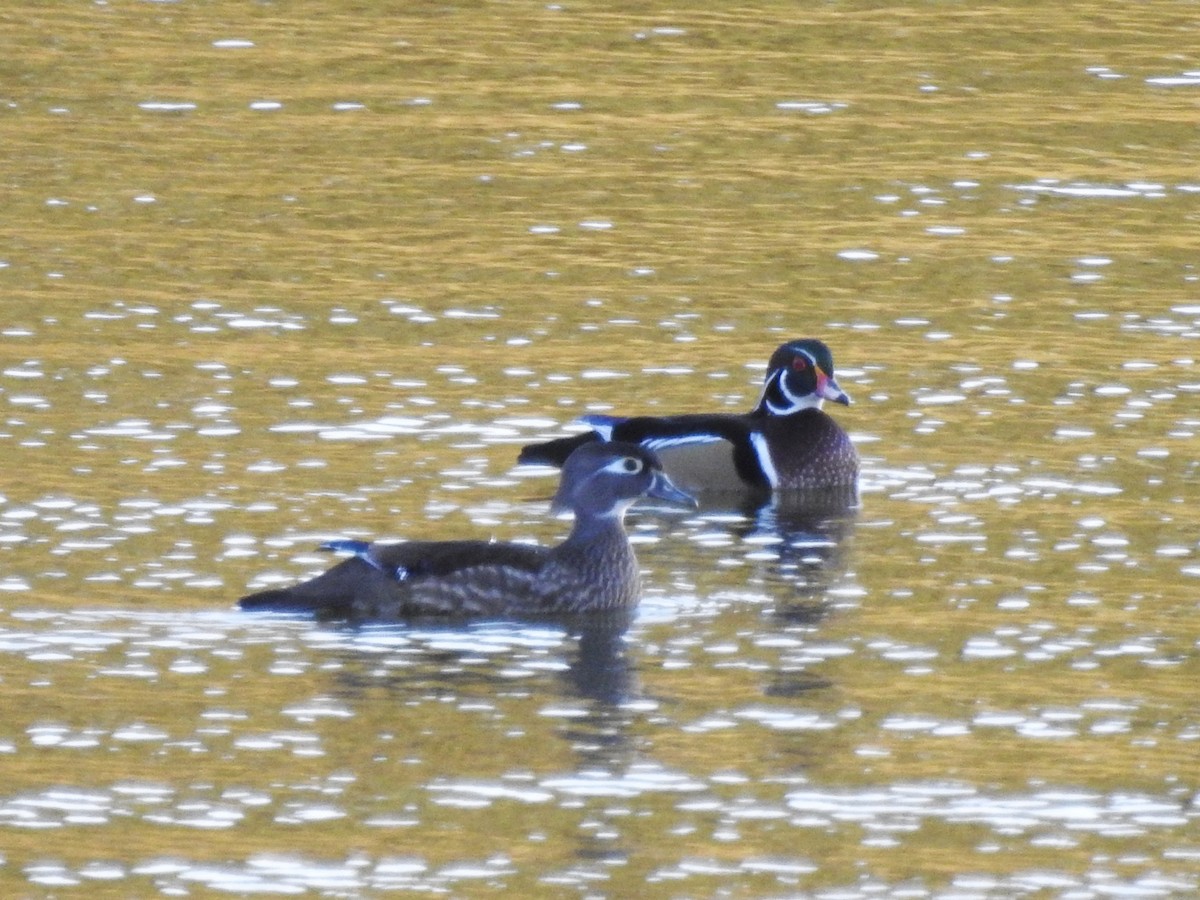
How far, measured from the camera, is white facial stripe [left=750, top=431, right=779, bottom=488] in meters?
16.9

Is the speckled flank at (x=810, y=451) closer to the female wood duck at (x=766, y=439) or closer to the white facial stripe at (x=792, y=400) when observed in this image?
the female wood duck at (x=766, y=439)

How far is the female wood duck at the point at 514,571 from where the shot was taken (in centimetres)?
1343

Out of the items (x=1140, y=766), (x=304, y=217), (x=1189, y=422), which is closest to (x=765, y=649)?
(x=1140, y=766)

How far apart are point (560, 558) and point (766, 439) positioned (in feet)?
10.5

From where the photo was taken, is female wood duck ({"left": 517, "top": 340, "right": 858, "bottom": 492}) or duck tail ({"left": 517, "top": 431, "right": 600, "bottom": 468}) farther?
female wood duck ({"left": 517, "top": 340, "right": 858, "bottom": 492})

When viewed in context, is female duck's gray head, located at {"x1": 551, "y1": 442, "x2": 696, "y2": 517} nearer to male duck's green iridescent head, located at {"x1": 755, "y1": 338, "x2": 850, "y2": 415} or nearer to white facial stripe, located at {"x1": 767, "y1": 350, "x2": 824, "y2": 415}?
male duck's green iridescent head, located at {"x1": 755, "y1": 338, "x2": 850, "y2": 415}

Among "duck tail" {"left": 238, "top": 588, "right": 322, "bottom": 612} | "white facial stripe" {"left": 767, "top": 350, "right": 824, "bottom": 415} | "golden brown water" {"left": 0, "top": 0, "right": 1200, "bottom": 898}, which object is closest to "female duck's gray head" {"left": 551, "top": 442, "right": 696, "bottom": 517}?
"golden brown water" {"left": 0, "top": 0, "right": 1200, "bottom": 898}

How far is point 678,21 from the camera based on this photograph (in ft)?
93.5

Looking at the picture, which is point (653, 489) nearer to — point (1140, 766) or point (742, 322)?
point (1140, 766)

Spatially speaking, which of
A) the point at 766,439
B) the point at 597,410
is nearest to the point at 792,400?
the point at 766,439

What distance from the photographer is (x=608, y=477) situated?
47.1ft

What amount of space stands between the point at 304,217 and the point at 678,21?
771cm

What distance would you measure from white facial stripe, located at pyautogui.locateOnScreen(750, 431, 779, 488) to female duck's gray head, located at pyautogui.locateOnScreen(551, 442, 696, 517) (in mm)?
2568

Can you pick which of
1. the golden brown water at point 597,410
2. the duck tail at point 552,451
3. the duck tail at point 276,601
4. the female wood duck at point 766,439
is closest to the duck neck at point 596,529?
the golden brown water at point 597,410
